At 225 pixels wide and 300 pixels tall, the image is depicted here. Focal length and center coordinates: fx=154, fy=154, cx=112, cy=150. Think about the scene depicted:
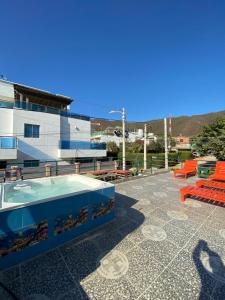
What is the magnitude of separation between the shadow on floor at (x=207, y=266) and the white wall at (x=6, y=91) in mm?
21798

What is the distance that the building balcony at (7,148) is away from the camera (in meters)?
14.3

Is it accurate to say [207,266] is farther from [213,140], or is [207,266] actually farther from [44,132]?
[44,132]

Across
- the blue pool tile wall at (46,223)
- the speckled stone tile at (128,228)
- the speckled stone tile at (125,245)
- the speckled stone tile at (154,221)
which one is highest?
the blue pool tile wall at (46,223)

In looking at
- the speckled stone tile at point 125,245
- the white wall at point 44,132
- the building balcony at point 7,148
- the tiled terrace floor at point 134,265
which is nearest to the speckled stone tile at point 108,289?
Answer: the tiled terrace floor at point 134,265

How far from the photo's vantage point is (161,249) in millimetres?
2518

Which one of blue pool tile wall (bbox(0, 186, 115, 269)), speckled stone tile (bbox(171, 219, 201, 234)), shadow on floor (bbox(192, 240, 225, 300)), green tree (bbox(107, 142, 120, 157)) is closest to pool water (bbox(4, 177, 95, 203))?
blue pool tile wall (bbox(0, 186, 115, 269))

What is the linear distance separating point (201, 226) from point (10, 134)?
18023mm

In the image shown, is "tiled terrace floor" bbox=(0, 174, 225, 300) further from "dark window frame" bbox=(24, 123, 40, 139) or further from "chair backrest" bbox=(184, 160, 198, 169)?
"dark window frame" bbox=(24, 123, 40, 139)

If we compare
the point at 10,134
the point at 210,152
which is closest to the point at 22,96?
the point at 10,134

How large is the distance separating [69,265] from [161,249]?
145 cm

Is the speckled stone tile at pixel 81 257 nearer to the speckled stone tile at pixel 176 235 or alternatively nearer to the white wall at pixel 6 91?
the speckled stone tile at pixel 176 235

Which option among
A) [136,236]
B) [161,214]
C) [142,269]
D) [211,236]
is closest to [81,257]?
[142,269]

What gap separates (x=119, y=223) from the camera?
335 cm

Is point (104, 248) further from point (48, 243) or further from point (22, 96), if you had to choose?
point (22, 96)
